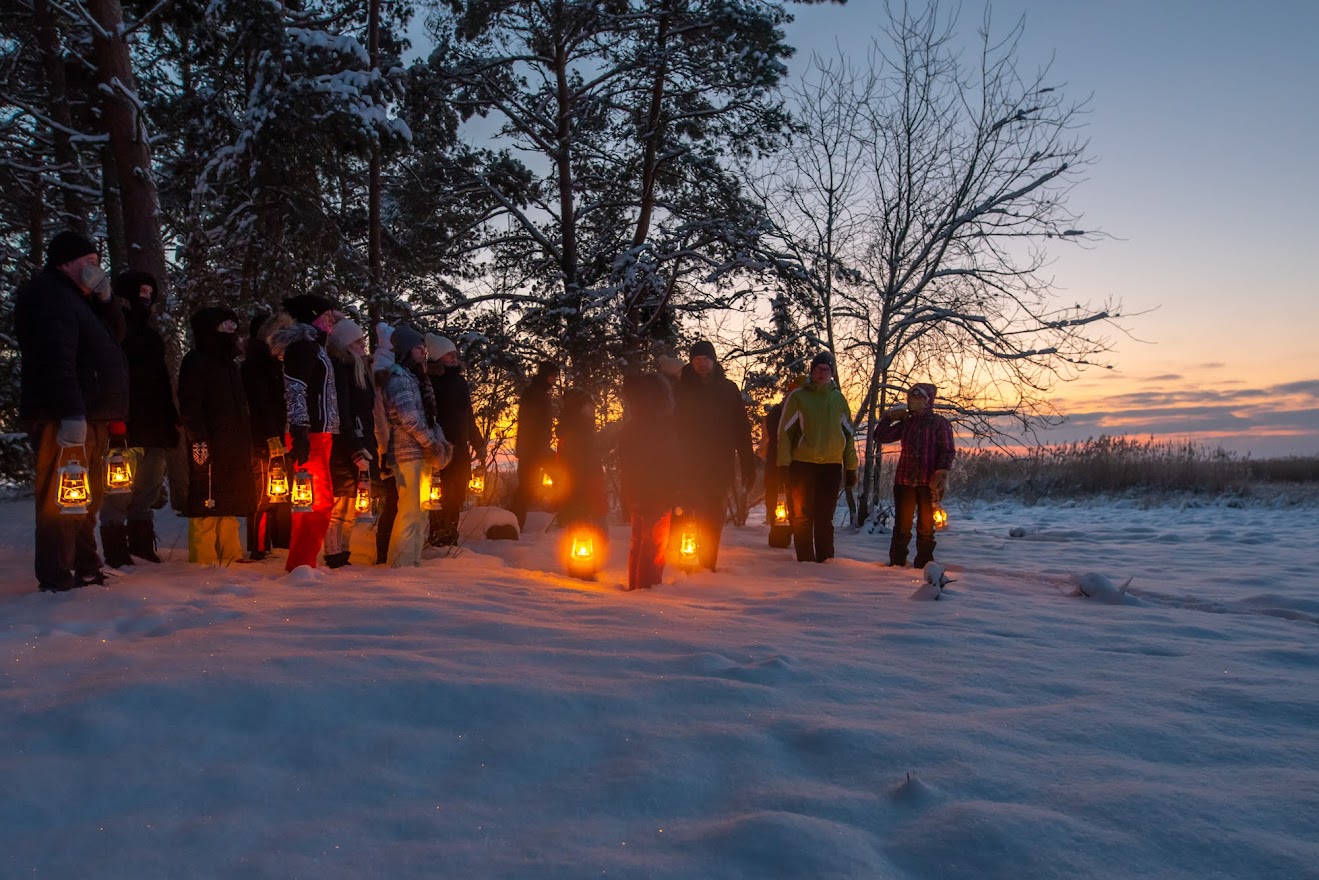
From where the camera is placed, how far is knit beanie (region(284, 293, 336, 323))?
5766 mm

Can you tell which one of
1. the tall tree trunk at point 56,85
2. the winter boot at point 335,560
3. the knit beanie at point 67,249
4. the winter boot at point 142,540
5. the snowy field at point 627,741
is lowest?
the snowy field at point 627,741

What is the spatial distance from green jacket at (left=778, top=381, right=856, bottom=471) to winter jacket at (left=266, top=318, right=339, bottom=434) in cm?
430

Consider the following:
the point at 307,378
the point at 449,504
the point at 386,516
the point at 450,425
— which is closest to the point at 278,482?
the point at 307,378

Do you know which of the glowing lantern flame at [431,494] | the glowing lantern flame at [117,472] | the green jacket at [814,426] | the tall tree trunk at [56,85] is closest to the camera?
the glowing lantern flame at [117,472]

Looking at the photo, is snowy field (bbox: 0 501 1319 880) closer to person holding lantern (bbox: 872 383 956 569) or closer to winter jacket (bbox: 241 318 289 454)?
winter jacket (bbox: 241 318 289 454)

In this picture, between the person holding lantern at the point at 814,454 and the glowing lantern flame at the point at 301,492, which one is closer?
the glowing lantern flame at the point at 301,492

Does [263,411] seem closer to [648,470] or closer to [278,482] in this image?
[278,482]

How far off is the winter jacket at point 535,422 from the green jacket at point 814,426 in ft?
7.93

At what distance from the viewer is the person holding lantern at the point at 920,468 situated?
7.56m

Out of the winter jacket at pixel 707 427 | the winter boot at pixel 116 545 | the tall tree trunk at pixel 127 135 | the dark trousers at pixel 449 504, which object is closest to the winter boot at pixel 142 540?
the winter boot at pixel 116 545

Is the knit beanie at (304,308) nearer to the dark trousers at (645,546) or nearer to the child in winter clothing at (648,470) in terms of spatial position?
the child in winter clothing at (648,470)

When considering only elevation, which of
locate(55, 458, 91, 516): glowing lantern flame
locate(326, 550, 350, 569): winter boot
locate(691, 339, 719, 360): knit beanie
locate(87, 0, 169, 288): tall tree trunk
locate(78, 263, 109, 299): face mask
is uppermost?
locate(87, 0, 169, 288): tall tree trunk

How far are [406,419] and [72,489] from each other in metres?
2.26

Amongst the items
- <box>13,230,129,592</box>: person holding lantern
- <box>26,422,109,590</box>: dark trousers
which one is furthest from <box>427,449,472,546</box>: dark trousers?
<box>26,422,109,590</box>: dark trousers
